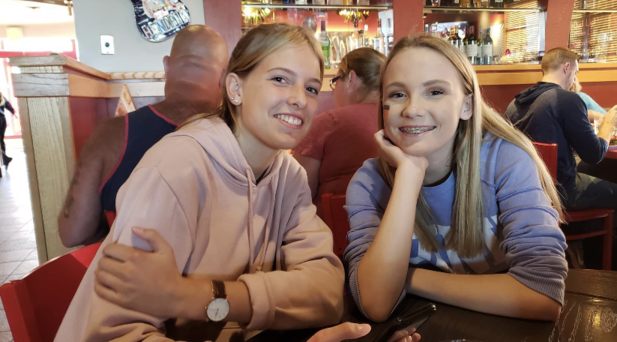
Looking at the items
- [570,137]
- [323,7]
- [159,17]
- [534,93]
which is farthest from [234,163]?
[323,7]

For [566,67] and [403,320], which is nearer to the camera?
[403,320]

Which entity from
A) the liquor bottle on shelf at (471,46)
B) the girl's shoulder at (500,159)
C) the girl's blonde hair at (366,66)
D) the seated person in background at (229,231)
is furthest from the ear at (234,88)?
the liquor bottle on shelf at (471,46)

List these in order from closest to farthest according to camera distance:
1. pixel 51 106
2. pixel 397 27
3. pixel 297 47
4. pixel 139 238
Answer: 1. pixel 139 238
2. pixel 297 47
3. pixel 51 106
4. pixel 397 27

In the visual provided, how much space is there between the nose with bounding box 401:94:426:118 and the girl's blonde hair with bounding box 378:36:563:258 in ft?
0.53

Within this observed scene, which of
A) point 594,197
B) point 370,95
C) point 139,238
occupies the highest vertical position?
point 370,95

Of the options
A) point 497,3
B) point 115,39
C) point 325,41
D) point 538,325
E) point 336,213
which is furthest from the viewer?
point 497,3

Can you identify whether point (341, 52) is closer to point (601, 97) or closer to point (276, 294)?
point (601, 97)

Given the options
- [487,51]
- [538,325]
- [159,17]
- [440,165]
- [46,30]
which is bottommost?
[538,325]

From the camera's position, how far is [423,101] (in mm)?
1178

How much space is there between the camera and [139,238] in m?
0.81

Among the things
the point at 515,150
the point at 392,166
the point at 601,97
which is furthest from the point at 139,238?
the point at 601,97

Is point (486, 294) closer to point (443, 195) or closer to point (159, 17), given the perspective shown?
point (443, 195)

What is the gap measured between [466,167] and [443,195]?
0.11 metres

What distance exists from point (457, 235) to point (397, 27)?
11.1 ft
